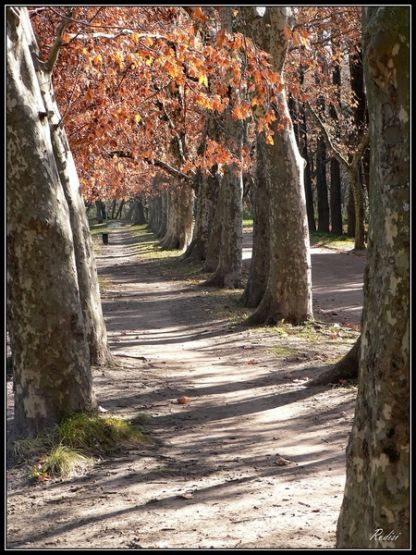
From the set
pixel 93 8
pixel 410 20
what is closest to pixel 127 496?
pixel 410 20

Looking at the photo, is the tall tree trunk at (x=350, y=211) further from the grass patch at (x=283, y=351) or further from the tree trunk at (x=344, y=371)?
the tree trunk at (x=344, y=371)

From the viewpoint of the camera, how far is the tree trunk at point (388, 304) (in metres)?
3.47

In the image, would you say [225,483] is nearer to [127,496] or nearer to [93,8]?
[127,496]

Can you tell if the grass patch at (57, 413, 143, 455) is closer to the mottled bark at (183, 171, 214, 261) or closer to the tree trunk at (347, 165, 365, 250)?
the mottled bark at (183, 171, 214, 261)

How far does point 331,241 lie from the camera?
34594mm

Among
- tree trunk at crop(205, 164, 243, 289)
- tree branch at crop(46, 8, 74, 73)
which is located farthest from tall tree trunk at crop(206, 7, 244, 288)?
tree branch at crop(46, 8, 74, 73)

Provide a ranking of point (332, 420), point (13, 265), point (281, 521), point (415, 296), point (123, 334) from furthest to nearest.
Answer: point (123, 334)
point (332, 420)
point (13, 265)
point (281, 521)
point (415, 296)

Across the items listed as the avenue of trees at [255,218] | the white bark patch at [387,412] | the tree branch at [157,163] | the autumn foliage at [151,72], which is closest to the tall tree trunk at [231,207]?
the autumn foliage at [151,72]

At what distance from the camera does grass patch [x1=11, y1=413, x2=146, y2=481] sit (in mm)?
6188

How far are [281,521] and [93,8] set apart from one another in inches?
349

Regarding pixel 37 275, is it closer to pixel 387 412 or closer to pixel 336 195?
pixel 387 412

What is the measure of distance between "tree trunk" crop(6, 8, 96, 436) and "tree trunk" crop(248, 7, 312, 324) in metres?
6.68

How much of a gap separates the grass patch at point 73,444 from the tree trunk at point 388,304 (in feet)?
10.7

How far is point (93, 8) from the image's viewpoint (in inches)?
446
